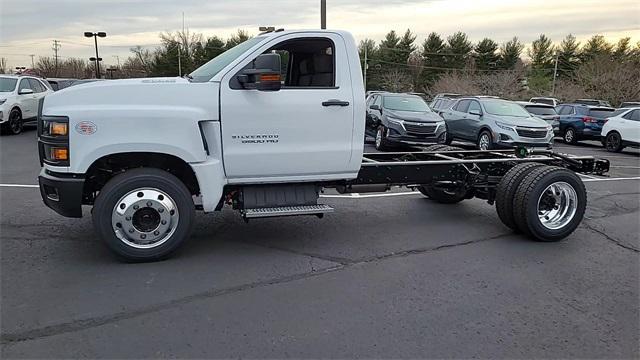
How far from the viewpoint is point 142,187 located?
4.81m

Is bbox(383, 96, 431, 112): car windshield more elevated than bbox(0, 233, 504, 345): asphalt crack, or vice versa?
bbox(383, 96, 431, 112): car windshield

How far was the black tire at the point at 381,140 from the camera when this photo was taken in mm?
15602

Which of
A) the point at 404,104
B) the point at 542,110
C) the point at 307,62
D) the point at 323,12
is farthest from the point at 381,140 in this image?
the point at 307,62

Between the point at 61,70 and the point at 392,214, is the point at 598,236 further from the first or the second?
the point at 61,70

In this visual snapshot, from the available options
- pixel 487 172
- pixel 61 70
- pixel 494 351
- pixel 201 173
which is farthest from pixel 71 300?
pixel 61 70

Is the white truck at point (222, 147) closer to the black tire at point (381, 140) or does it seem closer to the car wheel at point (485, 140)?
the black tire at point (381, 140)

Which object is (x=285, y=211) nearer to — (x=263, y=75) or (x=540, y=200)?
(x=263, y=75)

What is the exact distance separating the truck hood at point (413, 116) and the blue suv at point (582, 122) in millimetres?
8628

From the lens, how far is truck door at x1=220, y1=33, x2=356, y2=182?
16.5 feet

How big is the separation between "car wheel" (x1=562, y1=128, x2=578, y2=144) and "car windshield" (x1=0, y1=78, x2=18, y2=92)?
20.9 meters

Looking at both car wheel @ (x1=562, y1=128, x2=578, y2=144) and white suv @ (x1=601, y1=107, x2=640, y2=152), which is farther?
car wheel @ (x1=562, y1=128, x2=578, y2=144)

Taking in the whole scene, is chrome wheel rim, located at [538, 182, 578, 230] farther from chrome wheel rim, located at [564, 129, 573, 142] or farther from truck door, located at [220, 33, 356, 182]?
chrome wheel rim, located at [564, 129, 573, 142]

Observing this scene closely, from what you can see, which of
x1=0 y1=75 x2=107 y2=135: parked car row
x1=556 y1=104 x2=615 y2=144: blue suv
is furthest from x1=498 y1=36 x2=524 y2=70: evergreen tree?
x1=0 y1=75 x2=107 y2=135: parked car row

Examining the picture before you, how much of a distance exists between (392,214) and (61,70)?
7151 centimetres
